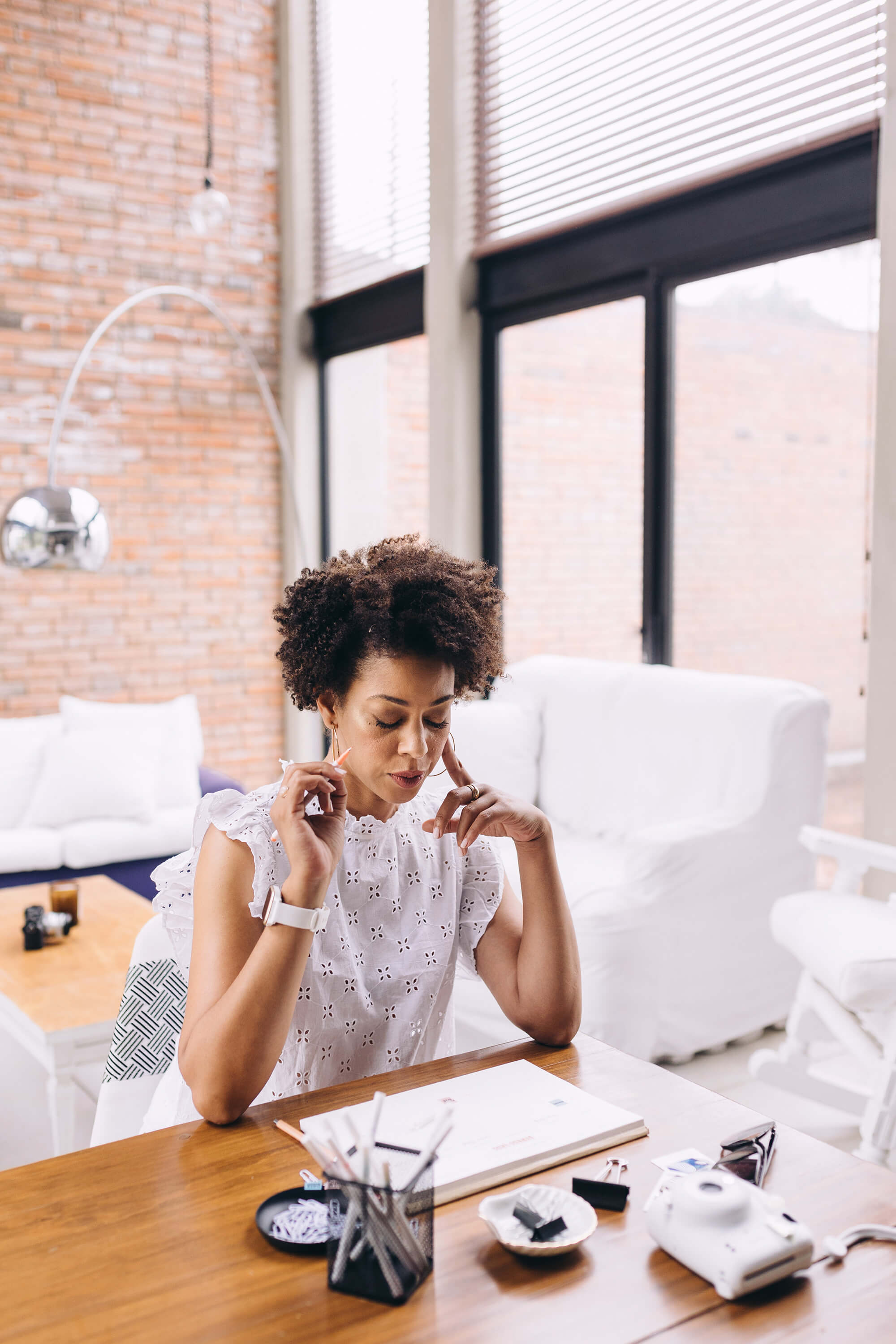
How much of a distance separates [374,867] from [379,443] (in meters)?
4.29

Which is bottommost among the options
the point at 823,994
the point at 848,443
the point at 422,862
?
the point at 823,994

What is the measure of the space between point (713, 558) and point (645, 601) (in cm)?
28

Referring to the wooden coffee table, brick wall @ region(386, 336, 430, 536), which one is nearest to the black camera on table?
the wooden coffee table

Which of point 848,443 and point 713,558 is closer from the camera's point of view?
point 848,443

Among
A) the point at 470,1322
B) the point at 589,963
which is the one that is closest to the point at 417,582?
the point at 470,1322

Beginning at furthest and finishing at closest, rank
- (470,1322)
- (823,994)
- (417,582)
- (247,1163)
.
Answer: (823,994)
(417,582)
(247,1163)
(470,1322)

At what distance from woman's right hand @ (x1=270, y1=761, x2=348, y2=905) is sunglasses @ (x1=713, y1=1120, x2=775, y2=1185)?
0.48m

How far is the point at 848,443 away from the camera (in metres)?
3.52

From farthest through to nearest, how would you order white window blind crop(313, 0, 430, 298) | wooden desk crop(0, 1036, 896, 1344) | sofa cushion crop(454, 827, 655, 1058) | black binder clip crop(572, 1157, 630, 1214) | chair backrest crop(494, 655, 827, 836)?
white window blind crop(313, 0, 430, 298) → chair backrest crop(494, 655, 827, 836) → sofa cushion crop(454, 827, 655, 1058) → black binder clip crop(572, 1157, 630, 1214) → wooden desk crop(0, 1036, 896, 1344)

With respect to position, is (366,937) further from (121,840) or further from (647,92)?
(647,92)

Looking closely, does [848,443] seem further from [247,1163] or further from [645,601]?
[247,1163]

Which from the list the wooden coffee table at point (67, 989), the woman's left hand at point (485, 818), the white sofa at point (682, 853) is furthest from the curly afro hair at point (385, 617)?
the white sofa at point (682, 853)

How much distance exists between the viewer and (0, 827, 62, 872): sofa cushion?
12.9 feet

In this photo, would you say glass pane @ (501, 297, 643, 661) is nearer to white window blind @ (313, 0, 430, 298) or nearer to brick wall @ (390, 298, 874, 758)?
brick wall @ (390, 298, 874, 758)
